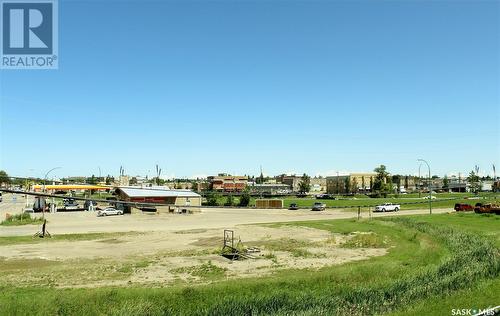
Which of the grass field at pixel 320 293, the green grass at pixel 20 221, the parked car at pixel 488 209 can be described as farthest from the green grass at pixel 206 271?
the parked car at pixel 488 209

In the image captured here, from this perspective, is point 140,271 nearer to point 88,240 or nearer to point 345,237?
point 88,240

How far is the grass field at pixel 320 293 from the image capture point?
62.4 feet

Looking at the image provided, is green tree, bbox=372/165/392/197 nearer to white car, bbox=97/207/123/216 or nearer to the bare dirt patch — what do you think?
white car, bbox=97/207/123/216

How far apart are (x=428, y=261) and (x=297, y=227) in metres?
28.4

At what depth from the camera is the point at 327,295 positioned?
22.8m

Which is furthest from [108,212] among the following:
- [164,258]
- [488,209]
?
[488,209]

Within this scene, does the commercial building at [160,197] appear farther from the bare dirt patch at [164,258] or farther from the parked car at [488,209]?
the parked car at [488,209]

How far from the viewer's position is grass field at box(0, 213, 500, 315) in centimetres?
1902

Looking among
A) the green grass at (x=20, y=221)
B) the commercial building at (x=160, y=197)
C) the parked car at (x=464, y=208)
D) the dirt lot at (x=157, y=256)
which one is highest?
→ the commercial building at (x=160, y=197)

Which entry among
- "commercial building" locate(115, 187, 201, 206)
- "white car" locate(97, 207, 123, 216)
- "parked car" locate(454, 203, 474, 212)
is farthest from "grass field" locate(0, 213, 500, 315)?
"commercial building" locate(115, 187, 201, 206)

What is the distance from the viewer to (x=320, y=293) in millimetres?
23562

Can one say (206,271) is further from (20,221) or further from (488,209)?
(488,209)

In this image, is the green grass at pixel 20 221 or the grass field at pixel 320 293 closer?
the grass field at pixel 320 293

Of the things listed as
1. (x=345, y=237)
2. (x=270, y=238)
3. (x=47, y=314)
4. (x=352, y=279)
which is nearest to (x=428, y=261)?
(x=352, y=279)
